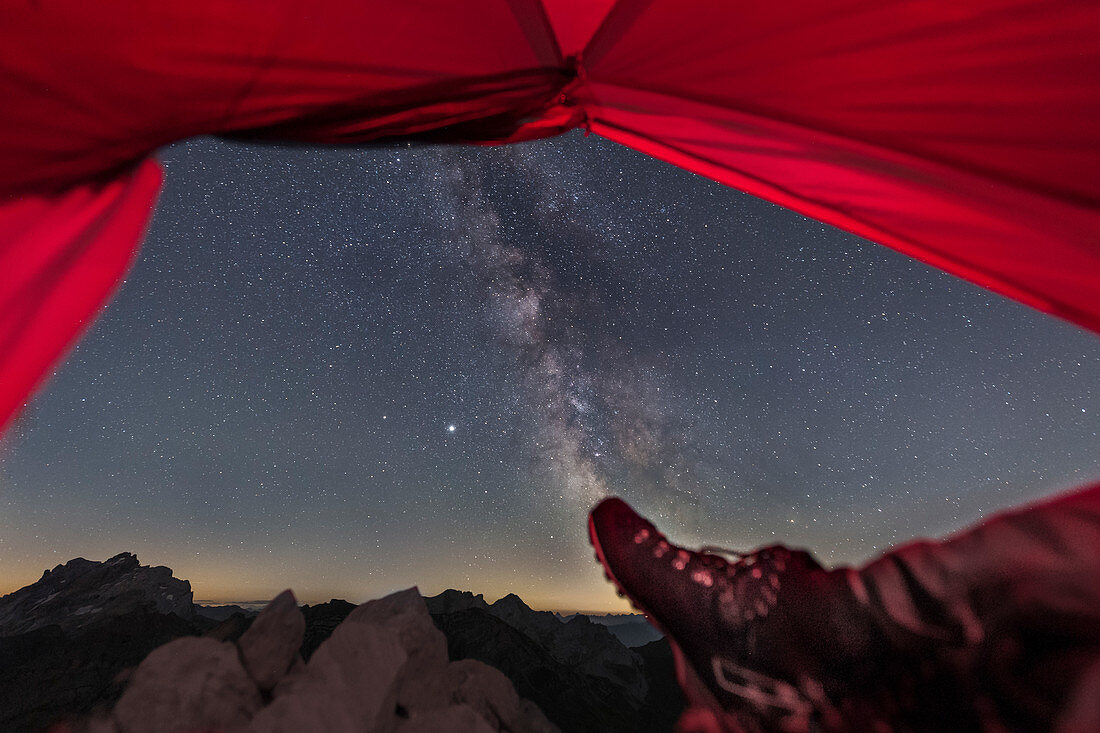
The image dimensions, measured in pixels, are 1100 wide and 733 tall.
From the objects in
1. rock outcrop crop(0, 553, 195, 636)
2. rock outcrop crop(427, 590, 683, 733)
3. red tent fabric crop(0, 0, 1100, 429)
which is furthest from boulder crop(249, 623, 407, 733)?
rock outcrop crop(0, 553, 195, 636)

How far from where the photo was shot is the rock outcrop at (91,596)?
3.05 metres

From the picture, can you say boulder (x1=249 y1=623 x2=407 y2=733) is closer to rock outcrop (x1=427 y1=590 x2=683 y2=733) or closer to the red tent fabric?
the red tent fabric

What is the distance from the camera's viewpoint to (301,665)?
0.97 metres

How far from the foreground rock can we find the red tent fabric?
0.53 m

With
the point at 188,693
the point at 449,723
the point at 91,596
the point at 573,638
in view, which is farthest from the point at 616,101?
the point at 91,596

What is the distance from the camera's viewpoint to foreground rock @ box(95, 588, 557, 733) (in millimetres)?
763

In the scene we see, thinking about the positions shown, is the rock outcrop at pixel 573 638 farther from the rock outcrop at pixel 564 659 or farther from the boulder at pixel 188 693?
the boulder at pixel 188 693

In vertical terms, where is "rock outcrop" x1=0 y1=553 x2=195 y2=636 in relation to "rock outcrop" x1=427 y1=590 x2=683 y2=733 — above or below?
above

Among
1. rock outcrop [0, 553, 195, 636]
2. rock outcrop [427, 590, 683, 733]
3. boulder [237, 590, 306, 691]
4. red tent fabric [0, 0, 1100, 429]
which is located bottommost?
rock outcrop [427, 590, 683, 733]

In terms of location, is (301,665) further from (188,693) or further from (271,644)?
(188,693)

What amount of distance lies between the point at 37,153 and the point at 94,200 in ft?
0.32

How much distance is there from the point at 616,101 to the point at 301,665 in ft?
4.75

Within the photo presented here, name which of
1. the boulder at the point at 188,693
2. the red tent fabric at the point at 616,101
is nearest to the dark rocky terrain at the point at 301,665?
the boulder at the point at 188,693

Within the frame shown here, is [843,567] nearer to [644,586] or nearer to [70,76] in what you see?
[644,586]
